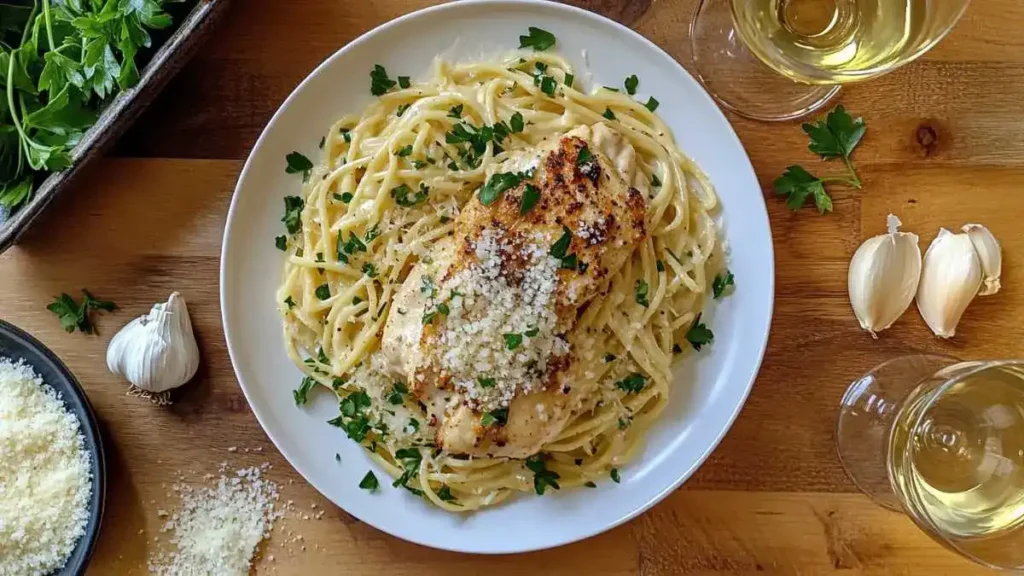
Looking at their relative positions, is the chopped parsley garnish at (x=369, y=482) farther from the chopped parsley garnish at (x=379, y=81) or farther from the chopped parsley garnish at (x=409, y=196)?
the chopped parsley garnish at (x=379, y=81)

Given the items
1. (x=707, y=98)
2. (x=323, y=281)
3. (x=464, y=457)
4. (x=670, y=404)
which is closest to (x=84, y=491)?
(x=323, y=281)

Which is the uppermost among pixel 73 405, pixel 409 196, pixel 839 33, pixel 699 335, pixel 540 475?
pixel 839 33

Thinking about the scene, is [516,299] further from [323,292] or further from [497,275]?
[323,292]

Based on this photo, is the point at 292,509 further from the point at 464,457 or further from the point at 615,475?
the point at 615,475

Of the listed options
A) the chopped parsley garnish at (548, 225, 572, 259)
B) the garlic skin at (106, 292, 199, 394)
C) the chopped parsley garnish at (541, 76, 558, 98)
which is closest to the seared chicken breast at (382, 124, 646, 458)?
the chopped parsley garnish at (548, 225, 572, 259)

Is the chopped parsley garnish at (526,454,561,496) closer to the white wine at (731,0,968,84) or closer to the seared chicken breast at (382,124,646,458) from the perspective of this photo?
the seared chicken breast at (382,124,646,458)

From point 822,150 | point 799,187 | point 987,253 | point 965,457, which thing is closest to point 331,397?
point 799,187
